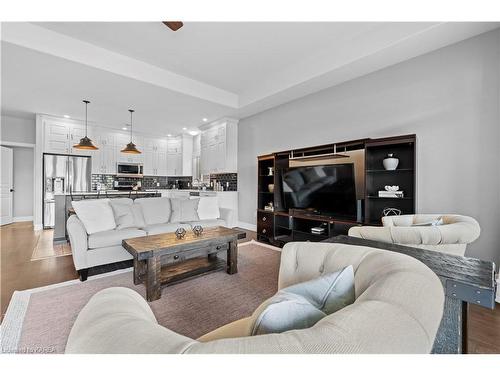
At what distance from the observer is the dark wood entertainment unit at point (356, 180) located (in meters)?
2.85

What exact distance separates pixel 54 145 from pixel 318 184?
6497mm

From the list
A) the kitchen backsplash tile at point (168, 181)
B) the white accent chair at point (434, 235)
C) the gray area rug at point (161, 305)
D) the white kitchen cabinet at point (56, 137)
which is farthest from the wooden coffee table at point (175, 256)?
the white kitchen cabinet at point (56, 137)

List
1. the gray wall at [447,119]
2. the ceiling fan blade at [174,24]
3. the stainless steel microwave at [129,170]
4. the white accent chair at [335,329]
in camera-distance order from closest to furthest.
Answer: the white accent chair at [335,329], the gray wall at [447,119], the ceiling fan blade at [174,24], the stainless steel microwave at [129,170]

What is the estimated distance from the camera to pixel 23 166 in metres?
6.32

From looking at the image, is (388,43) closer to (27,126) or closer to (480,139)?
(480,139)

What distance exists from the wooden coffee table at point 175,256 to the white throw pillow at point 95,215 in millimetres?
731

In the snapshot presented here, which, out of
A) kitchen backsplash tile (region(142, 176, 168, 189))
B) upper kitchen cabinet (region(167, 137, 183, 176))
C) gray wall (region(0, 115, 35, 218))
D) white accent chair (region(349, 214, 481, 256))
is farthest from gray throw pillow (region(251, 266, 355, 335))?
gray wall (region(0, 115, 35, 218))

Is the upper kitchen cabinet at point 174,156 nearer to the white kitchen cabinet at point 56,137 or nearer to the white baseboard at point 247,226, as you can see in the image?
the white kitchen cabinet at point 56,137

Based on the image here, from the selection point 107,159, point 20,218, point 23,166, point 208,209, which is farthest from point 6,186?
point 208,209

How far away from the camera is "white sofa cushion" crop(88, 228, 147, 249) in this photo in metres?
2.61

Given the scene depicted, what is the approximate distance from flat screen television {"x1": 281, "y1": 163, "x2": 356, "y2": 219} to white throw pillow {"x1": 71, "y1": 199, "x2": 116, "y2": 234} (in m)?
2.79

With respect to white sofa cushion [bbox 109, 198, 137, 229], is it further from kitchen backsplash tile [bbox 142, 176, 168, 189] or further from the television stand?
kitchen backsplash tile [bbox 142, 176, 168, 189]

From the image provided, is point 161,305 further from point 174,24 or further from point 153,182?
point 153,182
